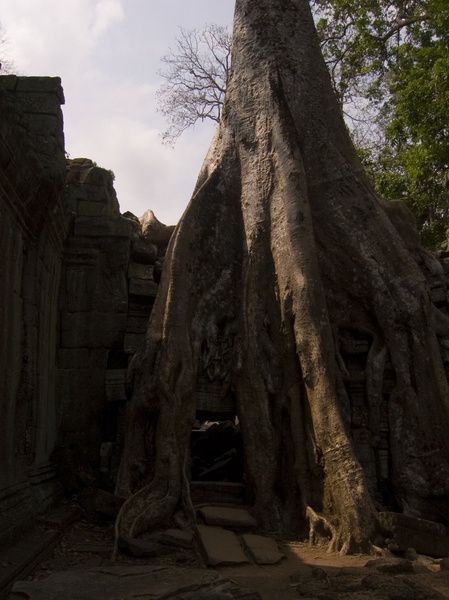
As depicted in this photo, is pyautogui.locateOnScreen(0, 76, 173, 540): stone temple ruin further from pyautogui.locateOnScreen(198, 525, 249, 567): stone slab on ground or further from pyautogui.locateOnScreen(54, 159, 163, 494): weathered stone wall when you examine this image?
pyautogui.locateOnScreen(198, 525, 249, 567): stone slab on ground

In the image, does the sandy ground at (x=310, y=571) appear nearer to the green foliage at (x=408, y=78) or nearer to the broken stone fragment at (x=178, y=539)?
the broken stone fragment at (x=178, y=539)

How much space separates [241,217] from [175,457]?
210 cm

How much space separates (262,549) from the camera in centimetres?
371

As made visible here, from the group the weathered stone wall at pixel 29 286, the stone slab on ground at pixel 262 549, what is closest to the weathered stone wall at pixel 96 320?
the weathered stone wall at pixel 29 286

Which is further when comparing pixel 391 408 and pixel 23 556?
pixel 391 408

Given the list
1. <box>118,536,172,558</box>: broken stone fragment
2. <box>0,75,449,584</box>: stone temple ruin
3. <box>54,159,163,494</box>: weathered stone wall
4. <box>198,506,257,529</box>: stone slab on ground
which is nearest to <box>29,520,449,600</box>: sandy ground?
<box>118,536,172,558</box>: broken stone fragment

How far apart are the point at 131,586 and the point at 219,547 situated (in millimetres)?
1110

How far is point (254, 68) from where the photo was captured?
6375 millimetres

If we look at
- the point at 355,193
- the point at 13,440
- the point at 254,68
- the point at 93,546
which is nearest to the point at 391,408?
the point at 355,193

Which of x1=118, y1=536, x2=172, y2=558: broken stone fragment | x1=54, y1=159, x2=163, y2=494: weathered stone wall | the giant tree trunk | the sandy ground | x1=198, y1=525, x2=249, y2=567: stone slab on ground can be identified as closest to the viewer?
the sandy ground

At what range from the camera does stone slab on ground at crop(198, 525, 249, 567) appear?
3.39 m

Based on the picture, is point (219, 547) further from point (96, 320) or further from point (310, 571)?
point (96, 320)

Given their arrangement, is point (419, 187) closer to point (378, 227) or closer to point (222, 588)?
point (378, 227)

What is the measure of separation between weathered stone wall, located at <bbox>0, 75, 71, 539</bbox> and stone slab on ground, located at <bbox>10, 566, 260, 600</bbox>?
2.61 ft
